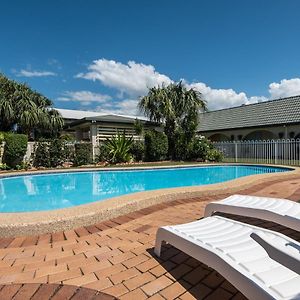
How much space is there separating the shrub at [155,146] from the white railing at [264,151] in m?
4.25

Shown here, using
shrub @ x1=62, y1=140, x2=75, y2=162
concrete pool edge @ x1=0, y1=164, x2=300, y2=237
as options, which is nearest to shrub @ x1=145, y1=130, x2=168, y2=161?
shrub @ x1=62, y1=140, x2=75, y2=162

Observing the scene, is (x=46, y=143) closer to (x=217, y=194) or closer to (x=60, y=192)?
(x=60, y=192)

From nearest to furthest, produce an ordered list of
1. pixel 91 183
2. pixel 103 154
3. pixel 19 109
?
pixel 91 183, pixel 103 154, pixel 19 109

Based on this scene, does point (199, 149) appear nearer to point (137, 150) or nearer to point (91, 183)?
point (137, 150)

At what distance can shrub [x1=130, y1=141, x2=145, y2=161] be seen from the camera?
19.3 meters

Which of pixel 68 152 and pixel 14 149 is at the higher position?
pixel 14 149

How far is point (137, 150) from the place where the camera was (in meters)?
19.4

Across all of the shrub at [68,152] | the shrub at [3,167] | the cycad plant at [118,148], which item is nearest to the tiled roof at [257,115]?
the cycad plant at [118,148]

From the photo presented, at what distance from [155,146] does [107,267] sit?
16.3m

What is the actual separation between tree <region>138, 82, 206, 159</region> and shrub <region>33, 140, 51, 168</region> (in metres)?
8.05

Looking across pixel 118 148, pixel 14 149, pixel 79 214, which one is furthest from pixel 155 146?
pixel 79 214

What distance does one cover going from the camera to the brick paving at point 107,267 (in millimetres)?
2363

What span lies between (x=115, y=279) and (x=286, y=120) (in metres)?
21.5

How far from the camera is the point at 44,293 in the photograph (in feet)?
7.70
